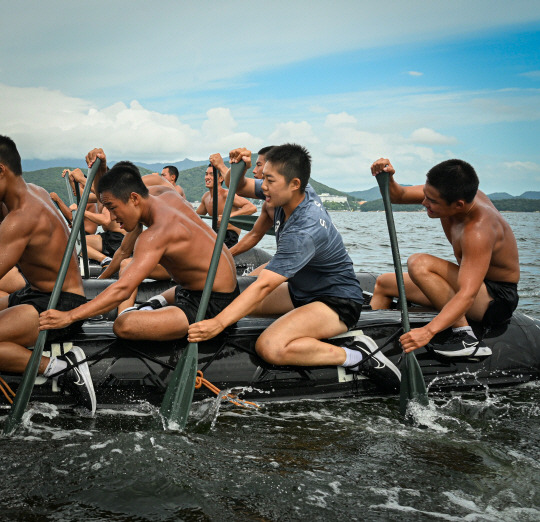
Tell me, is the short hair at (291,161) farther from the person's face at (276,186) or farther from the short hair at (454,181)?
the short hair at (454,181)

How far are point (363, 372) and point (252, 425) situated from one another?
1.12m

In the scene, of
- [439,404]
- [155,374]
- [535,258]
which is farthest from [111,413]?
[535,258]

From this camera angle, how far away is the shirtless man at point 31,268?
15.3 ft

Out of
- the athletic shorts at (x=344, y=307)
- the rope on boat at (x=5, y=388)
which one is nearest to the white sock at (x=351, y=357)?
the athletic shorts at (x=344, y=307)

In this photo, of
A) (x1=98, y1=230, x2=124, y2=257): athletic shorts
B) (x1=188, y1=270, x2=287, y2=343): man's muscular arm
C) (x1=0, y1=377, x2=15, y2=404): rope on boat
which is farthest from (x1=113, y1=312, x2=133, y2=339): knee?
(x1=98, y1=230, x2=124, y2=257): athletic shorts

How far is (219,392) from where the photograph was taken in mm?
5012

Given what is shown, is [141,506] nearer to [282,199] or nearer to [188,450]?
[188,450]

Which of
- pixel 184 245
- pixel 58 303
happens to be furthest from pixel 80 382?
pixel 184 245

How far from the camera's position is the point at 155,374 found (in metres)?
4.96

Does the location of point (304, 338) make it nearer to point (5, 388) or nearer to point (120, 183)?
point (120, 183)

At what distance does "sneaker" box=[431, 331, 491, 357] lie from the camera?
5441 mm

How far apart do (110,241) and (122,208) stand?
23.0ft

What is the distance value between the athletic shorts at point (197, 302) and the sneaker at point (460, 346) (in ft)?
6.19

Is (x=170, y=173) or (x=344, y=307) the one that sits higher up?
(x=170, y=173)
